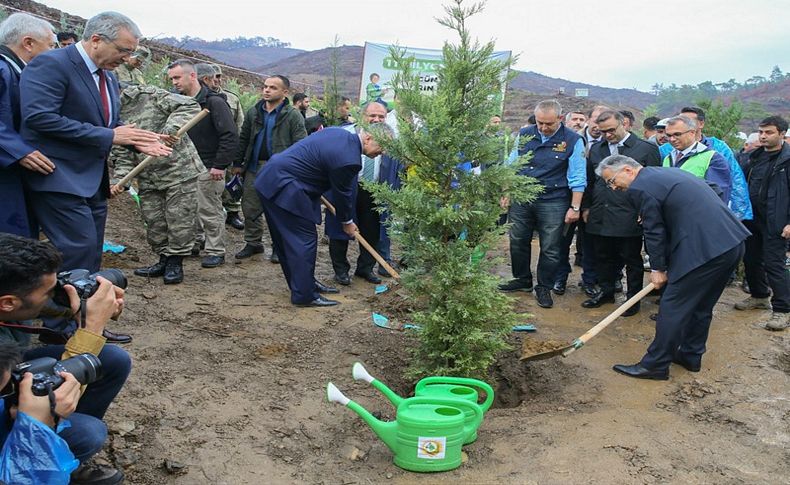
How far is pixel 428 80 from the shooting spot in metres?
10.6

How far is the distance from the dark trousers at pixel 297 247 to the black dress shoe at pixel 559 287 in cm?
287

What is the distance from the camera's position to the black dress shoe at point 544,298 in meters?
6.64

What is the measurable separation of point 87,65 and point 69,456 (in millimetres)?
2719

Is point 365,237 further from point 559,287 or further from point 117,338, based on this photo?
point 117,338

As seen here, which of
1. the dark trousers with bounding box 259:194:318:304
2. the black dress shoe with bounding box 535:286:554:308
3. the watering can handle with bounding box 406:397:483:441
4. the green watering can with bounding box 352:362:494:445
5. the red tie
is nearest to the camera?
the watering can handle with bounding box 406:397:483:441

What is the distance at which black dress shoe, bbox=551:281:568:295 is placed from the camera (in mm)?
7148

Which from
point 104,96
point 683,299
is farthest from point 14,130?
point 683,299

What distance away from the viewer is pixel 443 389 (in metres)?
3.82

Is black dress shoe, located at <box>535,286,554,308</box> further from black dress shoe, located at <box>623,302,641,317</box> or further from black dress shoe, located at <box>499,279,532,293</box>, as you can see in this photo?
black dress shoe, located at <box>623,302,641,317</box>

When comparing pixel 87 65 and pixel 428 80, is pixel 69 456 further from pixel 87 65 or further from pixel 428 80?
pixel 428 80

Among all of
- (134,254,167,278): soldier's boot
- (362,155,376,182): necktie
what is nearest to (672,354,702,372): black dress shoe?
(362,155,376,182): necktie

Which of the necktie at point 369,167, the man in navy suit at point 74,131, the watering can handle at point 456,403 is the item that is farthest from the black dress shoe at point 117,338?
the necktie at point 369,167

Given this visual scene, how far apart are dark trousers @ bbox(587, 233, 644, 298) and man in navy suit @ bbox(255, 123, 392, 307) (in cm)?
274

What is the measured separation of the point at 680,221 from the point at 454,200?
1.85m
